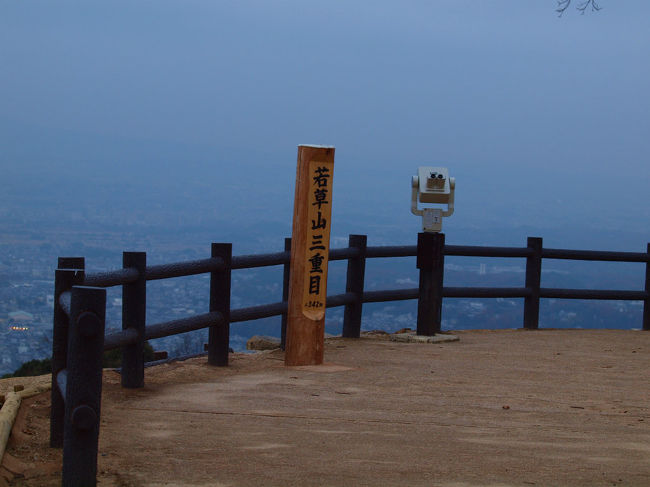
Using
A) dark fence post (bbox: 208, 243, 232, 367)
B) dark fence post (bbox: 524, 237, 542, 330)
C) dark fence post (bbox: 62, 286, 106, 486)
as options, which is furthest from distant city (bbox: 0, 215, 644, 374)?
dark fence post (bbox: 62, 286, 106, 486)

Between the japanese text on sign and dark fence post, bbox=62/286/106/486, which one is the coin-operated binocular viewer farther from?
dark fence post, bbox=62/286/106/486

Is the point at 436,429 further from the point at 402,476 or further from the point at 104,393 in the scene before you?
the point at 104,393

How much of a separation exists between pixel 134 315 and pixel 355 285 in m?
3.98

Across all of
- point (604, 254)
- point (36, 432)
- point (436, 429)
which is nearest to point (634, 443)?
point (436, 429)

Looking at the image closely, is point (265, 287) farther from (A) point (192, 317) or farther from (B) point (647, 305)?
(A) point (192, 317)

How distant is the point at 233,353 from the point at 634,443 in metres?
4.77

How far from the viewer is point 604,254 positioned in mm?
13023

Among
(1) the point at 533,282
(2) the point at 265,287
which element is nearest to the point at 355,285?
(1) the point at 533,282

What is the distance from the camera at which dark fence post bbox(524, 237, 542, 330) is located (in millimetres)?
12305

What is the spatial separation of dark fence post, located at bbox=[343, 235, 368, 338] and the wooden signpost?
1.93m

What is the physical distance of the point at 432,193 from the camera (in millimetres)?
10398

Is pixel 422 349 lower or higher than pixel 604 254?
lower

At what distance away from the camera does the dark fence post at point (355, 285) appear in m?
10.2

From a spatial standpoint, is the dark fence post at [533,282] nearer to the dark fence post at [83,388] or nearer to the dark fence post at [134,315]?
the dark fence post at [134,315]
